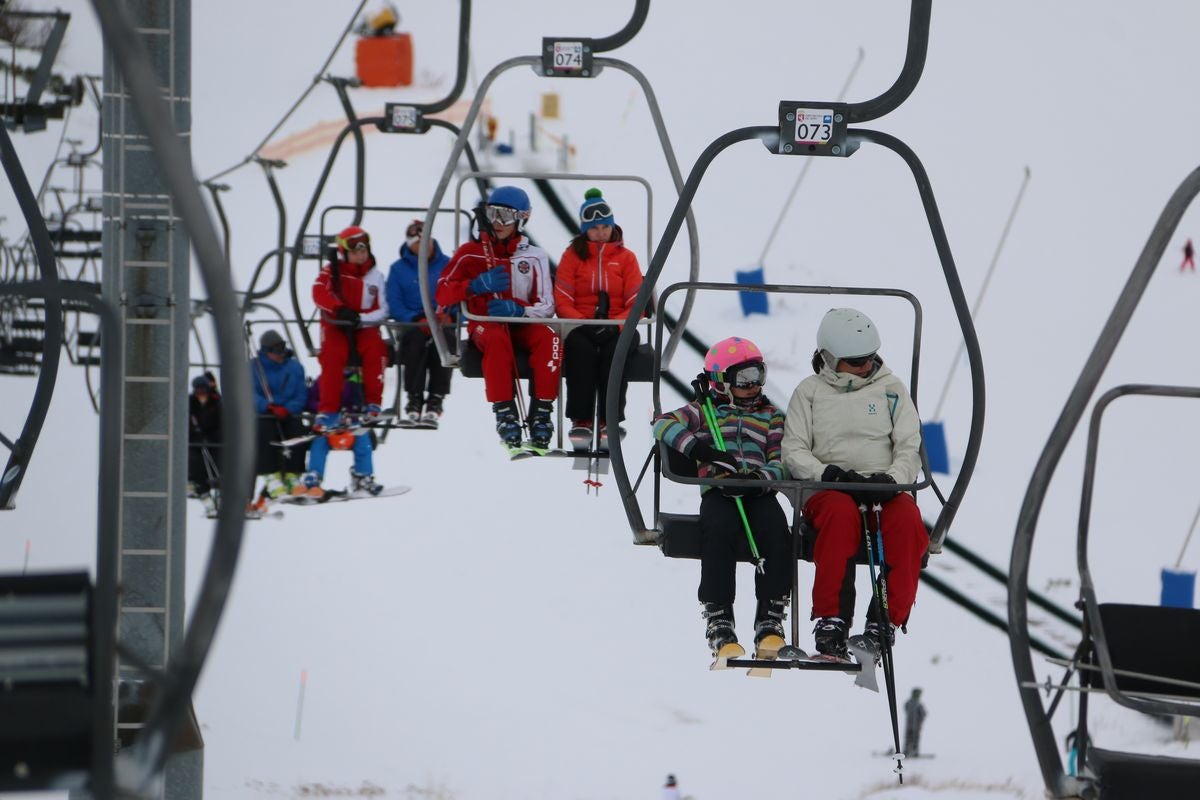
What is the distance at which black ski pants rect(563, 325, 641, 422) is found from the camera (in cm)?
616

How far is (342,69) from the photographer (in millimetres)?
23672

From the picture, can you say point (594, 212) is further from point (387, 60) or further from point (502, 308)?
point (387, 60)

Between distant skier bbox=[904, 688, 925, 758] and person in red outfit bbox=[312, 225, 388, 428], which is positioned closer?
person in red outfit bbox=[312, 225, 388, 428]

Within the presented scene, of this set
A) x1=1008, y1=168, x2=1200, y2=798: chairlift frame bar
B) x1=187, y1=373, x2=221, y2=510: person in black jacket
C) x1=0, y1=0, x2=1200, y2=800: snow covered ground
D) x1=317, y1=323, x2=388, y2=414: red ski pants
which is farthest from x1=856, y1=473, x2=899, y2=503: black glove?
x1=0, y1=0, x2=1200, y2=800: snow covered ground

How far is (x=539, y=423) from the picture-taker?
631 centimetres

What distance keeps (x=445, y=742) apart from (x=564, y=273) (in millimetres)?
8257

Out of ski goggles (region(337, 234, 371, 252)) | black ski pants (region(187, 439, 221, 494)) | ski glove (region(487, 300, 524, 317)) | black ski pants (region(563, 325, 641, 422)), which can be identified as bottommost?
black ski pants (region(187, 439, 221, 494))

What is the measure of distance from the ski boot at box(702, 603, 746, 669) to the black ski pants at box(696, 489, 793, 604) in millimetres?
31

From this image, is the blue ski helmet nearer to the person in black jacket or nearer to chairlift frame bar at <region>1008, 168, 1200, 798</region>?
chairlift frame bar at <region>1008, 168, 1200, 798</region>

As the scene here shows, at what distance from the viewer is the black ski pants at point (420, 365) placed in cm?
781

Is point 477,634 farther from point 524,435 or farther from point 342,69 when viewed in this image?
point 342,69

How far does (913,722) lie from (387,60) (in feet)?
40.8

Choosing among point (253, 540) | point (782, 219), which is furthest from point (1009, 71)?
point (253, 540)

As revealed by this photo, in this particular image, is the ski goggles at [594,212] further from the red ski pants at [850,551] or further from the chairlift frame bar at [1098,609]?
the chairlift frame bar at [1098,609]
